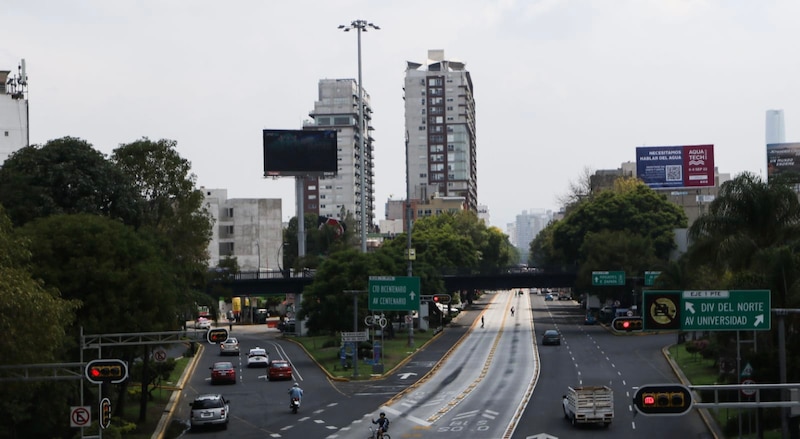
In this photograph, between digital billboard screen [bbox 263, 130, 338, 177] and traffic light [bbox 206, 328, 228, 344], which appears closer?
traffic light [bbox 206, 328, 228, 344]

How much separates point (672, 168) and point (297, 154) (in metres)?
52.1

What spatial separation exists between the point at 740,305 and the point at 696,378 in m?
24.3

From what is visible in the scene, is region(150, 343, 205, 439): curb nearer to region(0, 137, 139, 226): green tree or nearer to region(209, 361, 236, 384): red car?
region(209, 361, 236, 384): red car

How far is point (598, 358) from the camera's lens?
247 ft

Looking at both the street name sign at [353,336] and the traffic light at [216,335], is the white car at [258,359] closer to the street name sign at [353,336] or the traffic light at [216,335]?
the street name sign at [353,336]

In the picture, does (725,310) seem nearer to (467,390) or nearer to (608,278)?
(467,390)

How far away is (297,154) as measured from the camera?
120562mm

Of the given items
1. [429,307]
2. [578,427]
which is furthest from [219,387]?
[429,307]

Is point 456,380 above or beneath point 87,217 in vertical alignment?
beneath

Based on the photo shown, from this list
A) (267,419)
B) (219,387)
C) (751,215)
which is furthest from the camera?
(219,387)

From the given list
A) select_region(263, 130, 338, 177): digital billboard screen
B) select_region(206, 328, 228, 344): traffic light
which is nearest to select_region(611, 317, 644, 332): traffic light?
select_region(206, 328, 228, 344): traffic light

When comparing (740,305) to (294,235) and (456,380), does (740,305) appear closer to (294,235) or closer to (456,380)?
(456,380)

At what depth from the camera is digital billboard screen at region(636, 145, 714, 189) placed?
137500 millimetres

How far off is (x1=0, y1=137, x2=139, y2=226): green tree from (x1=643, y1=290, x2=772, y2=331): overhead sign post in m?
30.7
